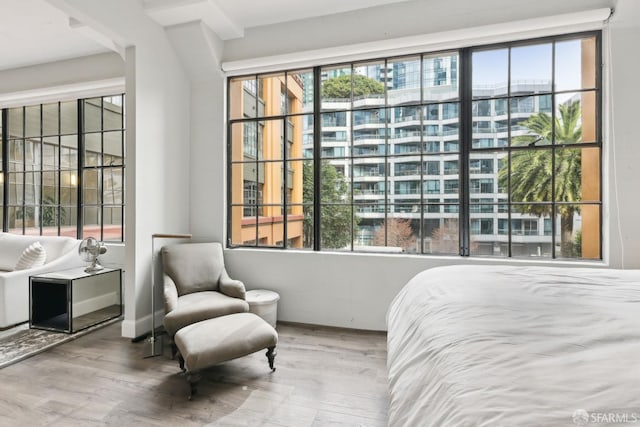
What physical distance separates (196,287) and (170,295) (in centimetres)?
38

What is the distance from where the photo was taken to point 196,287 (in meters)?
3.03

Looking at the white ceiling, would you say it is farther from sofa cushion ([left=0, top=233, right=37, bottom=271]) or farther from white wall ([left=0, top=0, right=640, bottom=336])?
sofa cushion ([left=0, top=233, right=37, bottom=271])

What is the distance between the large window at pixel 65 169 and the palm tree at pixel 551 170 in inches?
167

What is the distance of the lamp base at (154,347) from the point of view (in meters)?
2.64

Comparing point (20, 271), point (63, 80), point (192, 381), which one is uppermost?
point (63, 80)

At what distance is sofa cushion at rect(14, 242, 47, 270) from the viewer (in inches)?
136

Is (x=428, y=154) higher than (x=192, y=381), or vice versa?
(x=428, y=154)

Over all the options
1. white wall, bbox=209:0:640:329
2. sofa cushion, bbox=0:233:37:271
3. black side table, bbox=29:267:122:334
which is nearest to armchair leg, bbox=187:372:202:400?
white wall, bbox=209:0:640:329

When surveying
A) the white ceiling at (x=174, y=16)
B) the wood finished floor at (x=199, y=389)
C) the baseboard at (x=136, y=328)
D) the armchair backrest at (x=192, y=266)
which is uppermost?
the white ceiling at (x=174, y=16)

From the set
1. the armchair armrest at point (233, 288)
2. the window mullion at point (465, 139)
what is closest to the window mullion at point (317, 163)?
the armchair armrest at point (233, 288)

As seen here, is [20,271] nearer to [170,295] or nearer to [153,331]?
[153,331]

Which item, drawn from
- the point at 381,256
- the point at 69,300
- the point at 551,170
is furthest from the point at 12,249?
the point at 551,170

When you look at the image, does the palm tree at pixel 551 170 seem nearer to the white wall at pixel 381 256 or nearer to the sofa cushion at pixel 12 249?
the white wall at pixel 381 256

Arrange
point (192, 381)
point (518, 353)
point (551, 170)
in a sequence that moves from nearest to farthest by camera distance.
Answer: point (518, 353), point (192, 381), point (551, 170)
